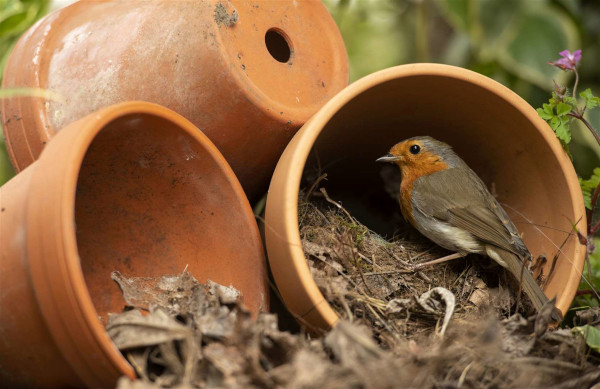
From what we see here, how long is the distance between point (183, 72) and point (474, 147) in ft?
4.13

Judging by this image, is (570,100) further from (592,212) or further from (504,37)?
(504,37)

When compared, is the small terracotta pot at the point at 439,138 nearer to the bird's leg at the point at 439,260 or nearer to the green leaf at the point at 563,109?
the green leaf at the point at 563,109

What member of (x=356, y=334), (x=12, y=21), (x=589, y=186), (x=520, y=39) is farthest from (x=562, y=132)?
(x=12, y=21)

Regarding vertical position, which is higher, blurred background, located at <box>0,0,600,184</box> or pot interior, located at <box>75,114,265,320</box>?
blurred background, located at <box>0,0,600,184</box>

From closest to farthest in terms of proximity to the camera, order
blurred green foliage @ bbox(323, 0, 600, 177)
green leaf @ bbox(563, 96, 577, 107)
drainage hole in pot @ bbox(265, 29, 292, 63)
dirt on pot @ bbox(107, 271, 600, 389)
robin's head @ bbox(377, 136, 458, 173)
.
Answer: dirt on pot @ bbox(107, 271, 600, 389), green leaf @ bbox(563, 96, 577, 107), drainage hole in pot @ bbox(265, 29, 292, 63), robin's head @ bbox(377, 136, 458, 173), blurred green foliage @ bbox(323, 0, 600, 177)

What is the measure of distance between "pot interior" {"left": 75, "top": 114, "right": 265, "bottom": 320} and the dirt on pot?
22 centimetres

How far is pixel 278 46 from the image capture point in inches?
95.3

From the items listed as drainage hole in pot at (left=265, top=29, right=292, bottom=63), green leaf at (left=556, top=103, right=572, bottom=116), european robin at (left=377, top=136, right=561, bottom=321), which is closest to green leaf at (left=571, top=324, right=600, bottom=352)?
european robin at (left=377, top=136, right=561, bottom=321)

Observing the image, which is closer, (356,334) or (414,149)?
(356,334)

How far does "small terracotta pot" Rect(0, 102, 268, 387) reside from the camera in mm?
1469

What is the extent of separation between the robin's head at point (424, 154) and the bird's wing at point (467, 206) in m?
0.04

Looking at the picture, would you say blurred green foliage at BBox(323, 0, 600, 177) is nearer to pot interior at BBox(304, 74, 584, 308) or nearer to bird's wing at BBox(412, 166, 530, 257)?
pot interior at BBox(304, 74, 584, 308)

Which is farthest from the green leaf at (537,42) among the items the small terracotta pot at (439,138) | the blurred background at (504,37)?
the small terracotta pot at (439,138)

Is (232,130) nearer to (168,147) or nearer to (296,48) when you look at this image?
(168,147)
